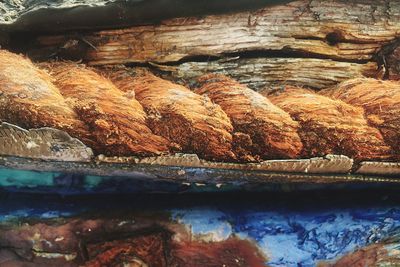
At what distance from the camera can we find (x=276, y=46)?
2.09 meters

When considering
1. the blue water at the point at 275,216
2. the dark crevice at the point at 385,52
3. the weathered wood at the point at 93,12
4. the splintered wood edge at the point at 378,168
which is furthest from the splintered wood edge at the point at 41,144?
the dark crevice at the point at 385,52

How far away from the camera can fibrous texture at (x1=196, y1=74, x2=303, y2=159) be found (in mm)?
1567

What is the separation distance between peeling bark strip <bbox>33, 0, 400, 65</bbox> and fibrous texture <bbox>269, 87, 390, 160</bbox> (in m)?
0.48

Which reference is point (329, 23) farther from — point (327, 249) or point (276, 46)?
point (327, 249)

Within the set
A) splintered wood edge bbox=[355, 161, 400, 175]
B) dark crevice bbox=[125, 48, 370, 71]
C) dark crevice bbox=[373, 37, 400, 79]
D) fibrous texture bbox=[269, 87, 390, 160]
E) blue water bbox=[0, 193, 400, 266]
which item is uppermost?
dark crevice bbox=[373, 37, 400, 79]

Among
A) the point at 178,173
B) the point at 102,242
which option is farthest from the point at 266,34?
the point at 102,242

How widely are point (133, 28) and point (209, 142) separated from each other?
2.30 ft

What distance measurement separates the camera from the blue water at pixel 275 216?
185 centimetres

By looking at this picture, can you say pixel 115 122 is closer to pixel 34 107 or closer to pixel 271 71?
pixel 34 107

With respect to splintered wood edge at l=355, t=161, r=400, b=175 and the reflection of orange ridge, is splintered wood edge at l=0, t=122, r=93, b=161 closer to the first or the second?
the reflection of orange ridge

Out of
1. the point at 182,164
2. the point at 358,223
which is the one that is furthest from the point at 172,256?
the point at 358,223

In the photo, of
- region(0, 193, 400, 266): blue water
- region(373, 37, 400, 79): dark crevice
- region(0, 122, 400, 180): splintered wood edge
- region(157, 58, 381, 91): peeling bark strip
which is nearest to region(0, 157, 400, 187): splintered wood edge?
region(0, 122, 400, 180): splintered wood edge

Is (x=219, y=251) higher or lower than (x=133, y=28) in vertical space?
lower

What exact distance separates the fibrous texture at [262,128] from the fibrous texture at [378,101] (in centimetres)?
25
